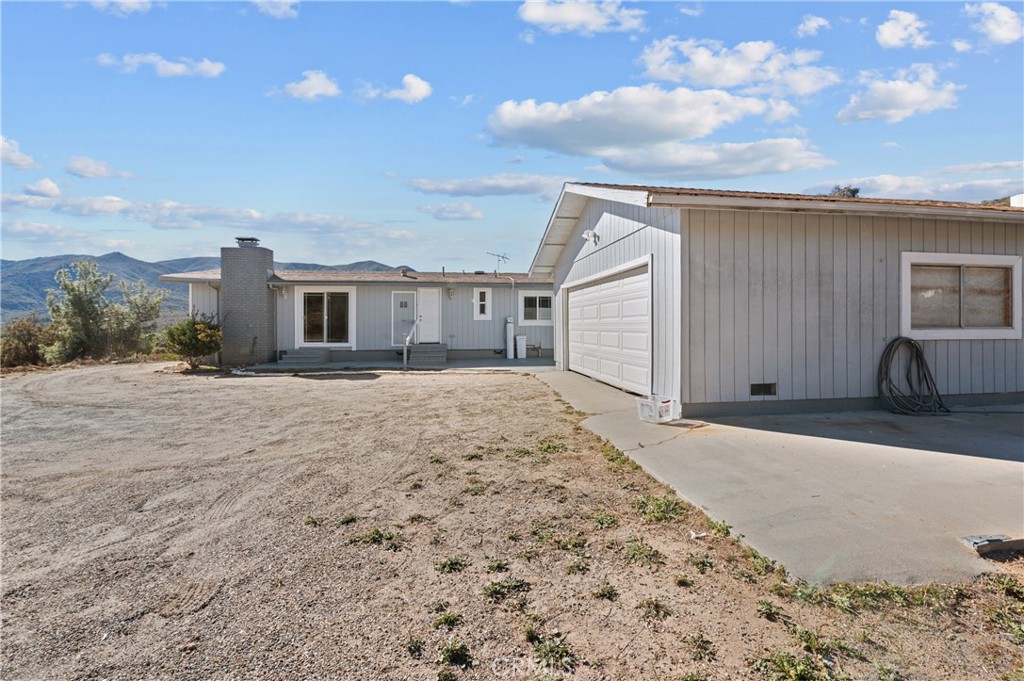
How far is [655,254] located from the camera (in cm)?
758

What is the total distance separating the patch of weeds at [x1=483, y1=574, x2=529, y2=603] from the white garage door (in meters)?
5.53

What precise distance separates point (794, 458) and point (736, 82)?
25.8 ft

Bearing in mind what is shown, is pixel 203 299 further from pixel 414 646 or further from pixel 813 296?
pixel 414 646

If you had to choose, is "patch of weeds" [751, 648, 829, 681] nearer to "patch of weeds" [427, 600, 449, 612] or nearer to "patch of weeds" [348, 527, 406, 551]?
"patch of weeds" [427, 600, 449, 612]

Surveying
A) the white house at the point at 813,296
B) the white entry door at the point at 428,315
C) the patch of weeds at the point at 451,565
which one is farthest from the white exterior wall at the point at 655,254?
the white entry door at the point at 428,315

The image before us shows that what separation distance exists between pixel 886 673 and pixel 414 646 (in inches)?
73.9

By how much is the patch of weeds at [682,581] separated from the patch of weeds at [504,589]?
2.59 ft

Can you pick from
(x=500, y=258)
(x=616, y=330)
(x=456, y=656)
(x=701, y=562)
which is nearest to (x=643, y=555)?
(x=701, y=562)

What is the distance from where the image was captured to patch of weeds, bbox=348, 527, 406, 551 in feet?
10.9

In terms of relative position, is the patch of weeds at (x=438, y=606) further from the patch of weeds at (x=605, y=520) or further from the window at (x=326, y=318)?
the window at (x=326, y=318)

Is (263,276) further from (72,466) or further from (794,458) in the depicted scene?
(794,458)

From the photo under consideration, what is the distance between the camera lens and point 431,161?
44.3 feet

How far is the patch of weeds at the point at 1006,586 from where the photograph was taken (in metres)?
2.58

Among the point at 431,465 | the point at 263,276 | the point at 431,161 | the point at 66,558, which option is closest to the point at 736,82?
the point at 431,161
